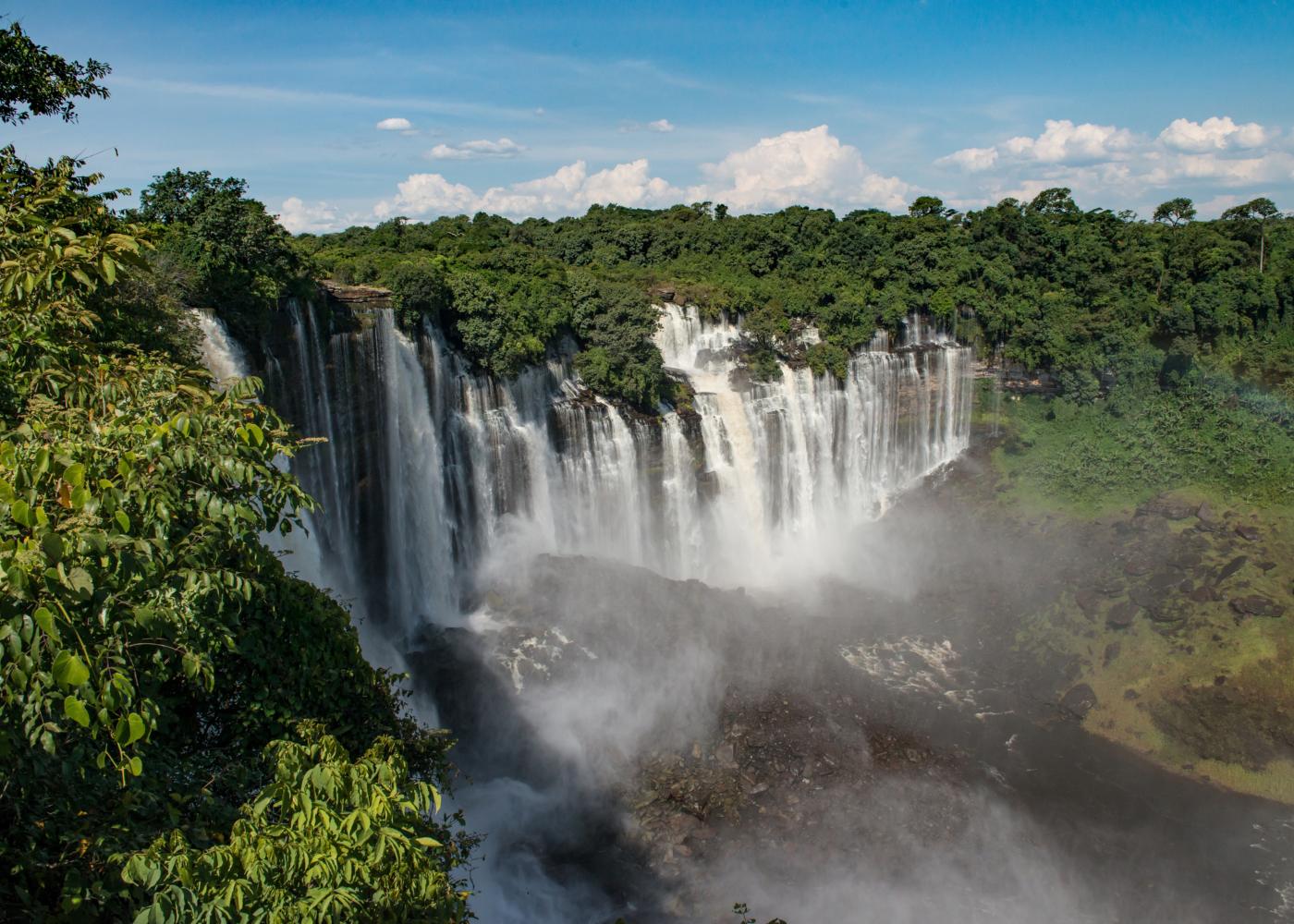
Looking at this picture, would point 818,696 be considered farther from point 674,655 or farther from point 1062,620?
point 1062,620

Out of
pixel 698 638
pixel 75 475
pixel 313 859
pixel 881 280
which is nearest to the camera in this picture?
pixel 75 475

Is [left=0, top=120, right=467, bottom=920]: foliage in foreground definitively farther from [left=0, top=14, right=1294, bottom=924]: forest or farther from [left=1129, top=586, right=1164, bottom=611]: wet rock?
[left=1129, top=586, right=1164, bottom=611]: wet rock

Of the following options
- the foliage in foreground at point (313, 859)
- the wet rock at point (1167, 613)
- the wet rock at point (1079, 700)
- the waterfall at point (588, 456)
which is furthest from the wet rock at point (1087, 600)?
the foliage in foreground at point (313, 859)

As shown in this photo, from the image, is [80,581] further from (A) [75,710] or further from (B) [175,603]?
(B) [175,603]

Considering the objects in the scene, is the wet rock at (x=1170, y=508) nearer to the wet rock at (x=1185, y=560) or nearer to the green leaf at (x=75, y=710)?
the wet rock at (x=1185, y=560)

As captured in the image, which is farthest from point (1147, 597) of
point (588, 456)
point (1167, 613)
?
point (588, 456)

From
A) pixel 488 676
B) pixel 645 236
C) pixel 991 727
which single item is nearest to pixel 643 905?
pixel 488 676
